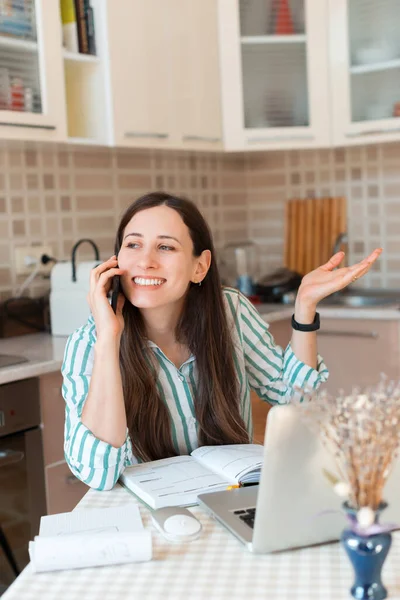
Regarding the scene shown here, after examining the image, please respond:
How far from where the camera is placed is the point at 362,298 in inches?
140

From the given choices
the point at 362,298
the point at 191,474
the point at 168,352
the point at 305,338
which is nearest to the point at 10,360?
the point at 168,352

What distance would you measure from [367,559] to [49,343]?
6.26 feet

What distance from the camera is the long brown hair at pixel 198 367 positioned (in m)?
1.69

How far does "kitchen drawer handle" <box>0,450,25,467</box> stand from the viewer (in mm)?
2291

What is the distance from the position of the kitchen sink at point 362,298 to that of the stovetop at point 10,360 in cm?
148

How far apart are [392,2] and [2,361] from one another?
2104mm

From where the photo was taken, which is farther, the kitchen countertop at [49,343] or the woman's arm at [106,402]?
the kitchen countertop at [49,343]

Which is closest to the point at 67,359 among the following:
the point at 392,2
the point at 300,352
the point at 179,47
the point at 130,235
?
the point at 130,235

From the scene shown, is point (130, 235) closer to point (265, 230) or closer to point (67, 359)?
point (67, 359)

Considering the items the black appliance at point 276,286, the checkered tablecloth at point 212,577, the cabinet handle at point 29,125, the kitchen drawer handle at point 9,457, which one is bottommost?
the kitchen drawer handle at point 9,457

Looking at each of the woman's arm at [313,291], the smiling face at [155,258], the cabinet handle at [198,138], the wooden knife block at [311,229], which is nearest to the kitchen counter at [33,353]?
the smiling face at [155,258]

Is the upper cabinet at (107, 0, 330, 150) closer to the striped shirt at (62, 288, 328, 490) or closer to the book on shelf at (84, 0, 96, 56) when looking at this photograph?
the book on shelf at (84, 0, 96, 56)

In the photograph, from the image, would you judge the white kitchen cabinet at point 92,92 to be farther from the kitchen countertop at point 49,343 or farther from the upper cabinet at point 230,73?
the kitchen countertop at point 49,343

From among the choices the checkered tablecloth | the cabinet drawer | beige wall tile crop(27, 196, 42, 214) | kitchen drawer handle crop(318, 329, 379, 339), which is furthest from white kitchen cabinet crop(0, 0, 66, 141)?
the checkered tablecloth
